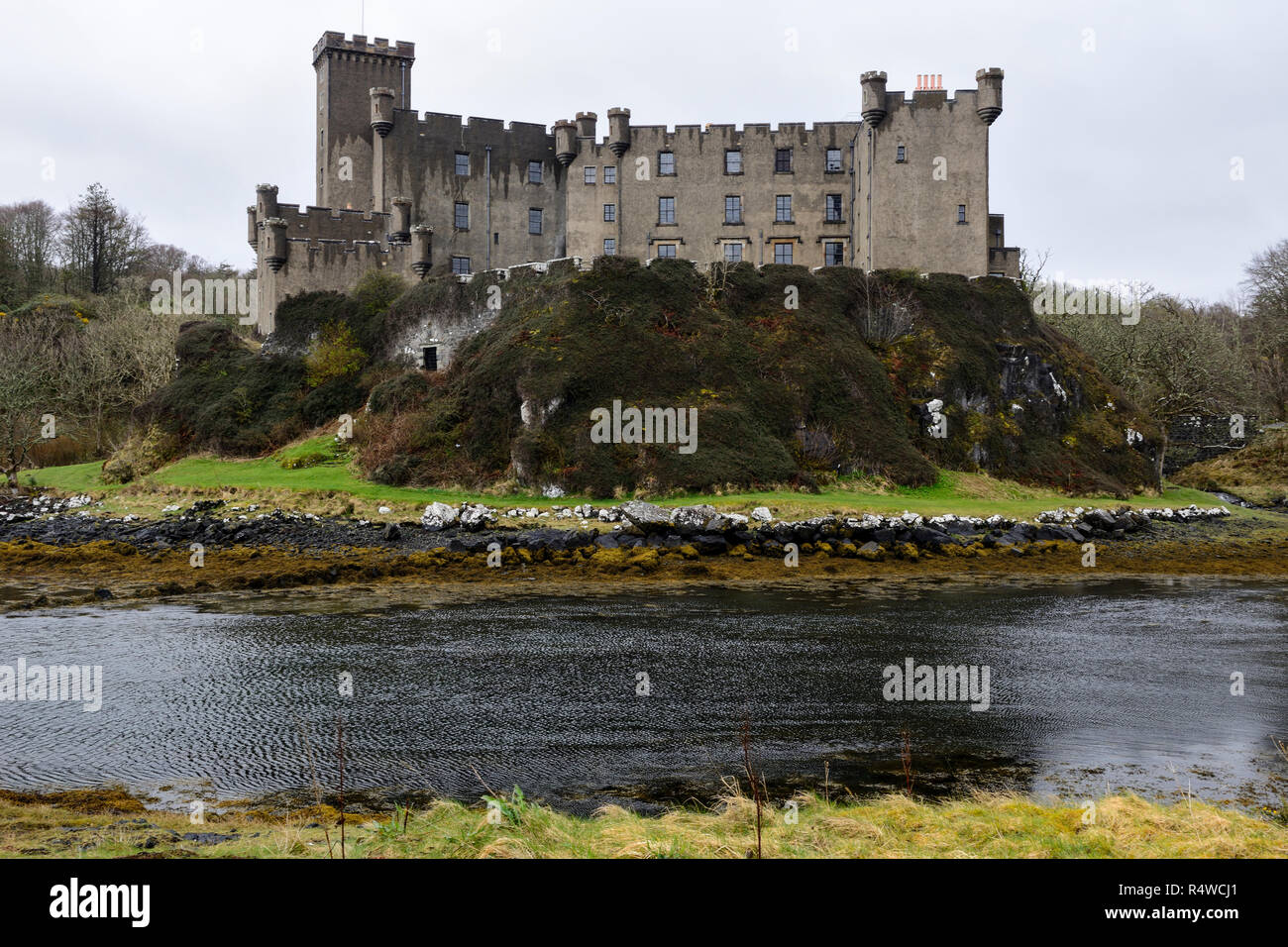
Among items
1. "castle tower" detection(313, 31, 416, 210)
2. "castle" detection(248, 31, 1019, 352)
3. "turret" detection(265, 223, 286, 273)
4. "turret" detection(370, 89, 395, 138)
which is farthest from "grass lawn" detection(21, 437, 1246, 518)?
"turret" detection(370, 89, 395, 138)

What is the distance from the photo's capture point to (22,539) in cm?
3397

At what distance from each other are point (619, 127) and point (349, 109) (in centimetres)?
1673

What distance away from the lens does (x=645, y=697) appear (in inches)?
610

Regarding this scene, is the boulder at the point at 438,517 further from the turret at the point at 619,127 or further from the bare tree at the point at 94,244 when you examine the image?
the bare tree at the point at 94,244

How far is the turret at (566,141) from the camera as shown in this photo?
61812 mm

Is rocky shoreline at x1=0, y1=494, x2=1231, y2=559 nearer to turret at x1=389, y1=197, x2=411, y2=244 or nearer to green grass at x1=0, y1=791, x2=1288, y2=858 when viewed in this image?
green grass at x1=0, y1=791, x2=1288, y2=858

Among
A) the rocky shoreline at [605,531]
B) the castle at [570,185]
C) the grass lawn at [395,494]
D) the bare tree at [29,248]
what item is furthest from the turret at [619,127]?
the bare tree at [29,248]

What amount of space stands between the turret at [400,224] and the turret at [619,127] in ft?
43.4

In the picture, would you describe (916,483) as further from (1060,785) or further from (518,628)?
(1060,785)

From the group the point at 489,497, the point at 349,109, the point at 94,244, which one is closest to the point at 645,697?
the point at 489,497

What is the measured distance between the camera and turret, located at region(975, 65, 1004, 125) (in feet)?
178

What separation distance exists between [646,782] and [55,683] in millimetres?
11163

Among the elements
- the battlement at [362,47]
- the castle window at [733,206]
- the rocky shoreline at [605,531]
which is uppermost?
the battlement at [362,47]
